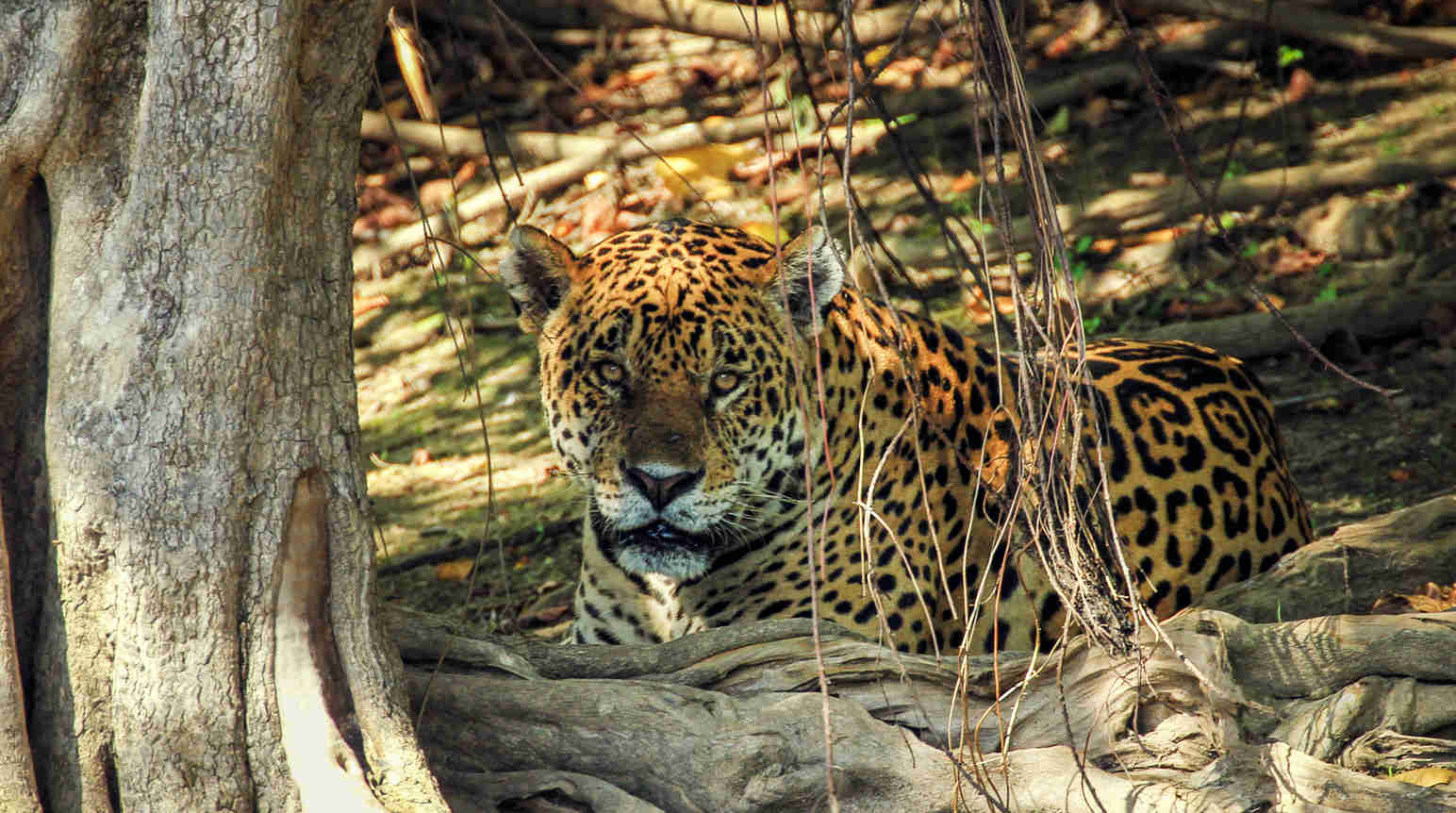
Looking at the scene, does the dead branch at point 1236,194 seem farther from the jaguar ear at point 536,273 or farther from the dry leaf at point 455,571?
the jaguar ear at point 536,273

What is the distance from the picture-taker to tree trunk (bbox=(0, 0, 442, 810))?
10.6ft

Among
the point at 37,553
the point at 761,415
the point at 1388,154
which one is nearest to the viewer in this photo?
the point at 37,553

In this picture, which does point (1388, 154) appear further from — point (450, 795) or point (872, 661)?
point (450, 795)

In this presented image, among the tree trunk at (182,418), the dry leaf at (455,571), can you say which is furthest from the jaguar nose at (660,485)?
the dry leaf at (455,571)

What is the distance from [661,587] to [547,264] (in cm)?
116

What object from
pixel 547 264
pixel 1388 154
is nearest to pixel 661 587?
pixel 547 264

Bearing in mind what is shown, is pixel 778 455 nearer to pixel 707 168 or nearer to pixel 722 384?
pixel 722 384

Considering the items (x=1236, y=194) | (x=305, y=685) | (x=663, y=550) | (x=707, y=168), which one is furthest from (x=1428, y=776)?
(x=707, y=168)

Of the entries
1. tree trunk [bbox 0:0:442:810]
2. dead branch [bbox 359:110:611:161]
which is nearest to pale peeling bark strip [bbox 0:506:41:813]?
tree trunk [bbox 0:0:442:810]

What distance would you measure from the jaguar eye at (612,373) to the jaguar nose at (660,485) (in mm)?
309

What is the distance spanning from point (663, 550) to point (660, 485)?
0.26m

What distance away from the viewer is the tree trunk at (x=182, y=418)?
127 inches

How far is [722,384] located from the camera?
16.2ft

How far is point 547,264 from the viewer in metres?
5.02
